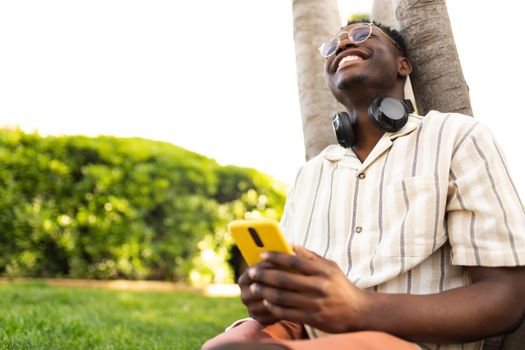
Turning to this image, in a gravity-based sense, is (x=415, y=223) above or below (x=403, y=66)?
below

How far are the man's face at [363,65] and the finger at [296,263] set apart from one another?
42.4 inches

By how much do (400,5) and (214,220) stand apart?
240 inches

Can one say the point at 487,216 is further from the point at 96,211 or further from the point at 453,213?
the point at 96,211

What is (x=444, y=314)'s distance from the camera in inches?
59.4

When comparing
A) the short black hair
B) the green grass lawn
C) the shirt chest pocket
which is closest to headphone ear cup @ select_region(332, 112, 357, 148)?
the shirt chest pocket

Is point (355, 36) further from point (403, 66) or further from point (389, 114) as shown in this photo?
point (389, 114)

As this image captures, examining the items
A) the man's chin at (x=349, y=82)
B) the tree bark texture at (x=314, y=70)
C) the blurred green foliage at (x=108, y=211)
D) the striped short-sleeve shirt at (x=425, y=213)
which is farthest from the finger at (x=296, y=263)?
the blurred green foliage at (x=108, y=211)

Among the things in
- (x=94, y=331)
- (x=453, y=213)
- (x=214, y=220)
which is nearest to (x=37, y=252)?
(x=214, y=220)

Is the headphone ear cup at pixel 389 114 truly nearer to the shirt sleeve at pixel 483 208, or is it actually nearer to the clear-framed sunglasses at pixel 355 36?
the shirt sleeve at pixel 483 208

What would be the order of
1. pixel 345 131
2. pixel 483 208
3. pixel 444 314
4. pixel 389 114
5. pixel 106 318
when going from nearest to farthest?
pixel 444 314, pixel 483 208, pixel 389 114, pixel 345 131, pixel 106 318

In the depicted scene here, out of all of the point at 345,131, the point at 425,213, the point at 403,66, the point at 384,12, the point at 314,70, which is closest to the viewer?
the point at 425,213

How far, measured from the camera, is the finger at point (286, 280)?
1.40 meters

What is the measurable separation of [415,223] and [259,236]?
23.7 inches

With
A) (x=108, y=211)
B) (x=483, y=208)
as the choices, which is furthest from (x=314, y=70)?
(x=108, y=211)
